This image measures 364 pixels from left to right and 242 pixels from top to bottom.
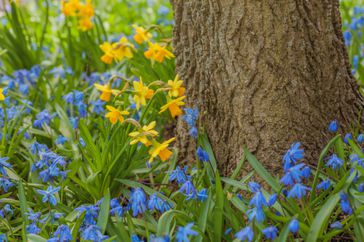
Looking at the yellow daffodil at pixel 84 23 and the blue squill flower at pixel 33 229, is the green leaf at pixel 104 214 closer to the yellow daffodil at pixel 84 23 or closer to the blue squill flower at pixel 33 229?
the blue squill flower at pixel 33 229

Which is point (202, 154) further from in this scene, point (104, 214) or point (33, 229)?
point (33, 229)

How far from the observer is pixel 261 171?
2.61 metres

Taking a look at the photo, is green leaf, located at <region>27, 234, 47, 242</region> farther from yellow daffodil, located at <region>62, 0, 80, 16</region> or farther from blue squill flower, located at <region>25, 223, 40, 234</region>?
yellow daffodil, located at <region>62, 0, 80, 16</region>

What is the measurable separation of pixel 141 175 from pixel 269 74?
3.00 ft

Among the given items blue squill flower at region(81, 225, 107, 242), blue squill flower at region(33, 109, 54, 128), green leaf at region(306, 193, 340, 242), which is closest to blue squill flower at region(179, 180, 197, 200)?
blue squill flower at region(81, 225, 107, 242)

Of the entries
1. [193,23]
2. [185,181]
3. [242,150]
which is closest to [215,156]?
[242,150]

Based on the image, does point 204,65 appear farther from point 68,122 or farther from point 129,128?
point 68,122

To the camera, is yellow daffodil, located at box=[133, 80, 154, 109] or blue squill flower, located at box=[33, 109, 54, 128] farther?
blue squill flower, located at box=[33, 109, 54, 128]

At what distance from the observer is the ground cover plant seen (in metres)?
2.34

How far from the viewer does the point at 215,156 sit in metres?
3.04

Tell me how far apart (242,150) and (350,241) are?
644 mm

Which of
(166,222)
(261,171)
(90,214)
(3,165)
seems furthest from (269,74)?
(3,165)

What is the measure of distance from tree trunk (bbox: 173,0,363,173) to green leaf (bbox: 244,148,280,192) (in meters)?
0.21

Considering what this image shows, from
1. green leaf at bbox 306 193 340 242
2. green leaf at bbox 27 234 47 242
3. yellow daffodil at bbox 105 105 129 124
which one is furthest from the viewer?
yellow daffodil at bbox 105 105 129 124
